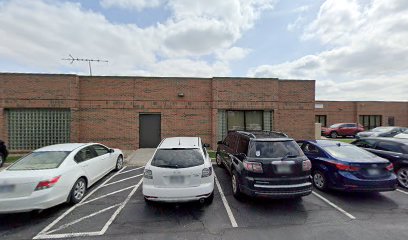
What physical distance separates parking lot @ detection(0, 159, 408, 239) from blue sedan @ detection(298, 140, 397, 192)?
413 mm

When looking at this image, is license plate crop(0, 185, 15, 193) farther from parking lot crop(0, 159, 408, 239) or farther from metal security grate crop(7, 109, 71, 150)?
metal security grate crop(7, 109, 71, 150)

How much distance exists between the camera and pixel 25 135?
1098cm

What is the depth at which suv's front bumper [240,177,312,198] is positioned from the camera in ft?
14.4

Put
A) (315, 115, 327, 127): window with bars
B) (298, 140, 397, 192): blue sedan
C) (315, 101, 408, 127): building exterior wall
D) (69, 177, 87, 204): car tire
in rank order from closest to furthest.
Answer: (69, 177, 87, 204): car tire < (298, 140, 397, 192): blue sedan < (315, 101, 408, 127): building exterior wall < (315, 115, 327, 127): window with bars

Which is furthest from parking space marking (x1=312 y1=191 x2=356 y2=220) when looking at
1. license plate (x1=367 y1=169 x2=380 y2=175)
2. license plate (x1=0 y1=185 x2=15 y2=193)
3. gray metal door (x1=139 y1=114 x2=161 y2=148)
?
gray metal door (x1=139 y1=114 x2=161 y2=148)

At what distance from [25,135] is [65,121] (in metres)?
2.21

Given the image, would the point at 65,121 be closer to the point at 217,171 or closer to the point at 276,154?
the point at 217,171

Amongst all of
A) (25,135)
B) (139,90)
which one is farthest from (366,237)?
(25,135)

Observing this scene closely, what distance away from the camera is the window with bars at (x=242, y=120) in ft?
41.1

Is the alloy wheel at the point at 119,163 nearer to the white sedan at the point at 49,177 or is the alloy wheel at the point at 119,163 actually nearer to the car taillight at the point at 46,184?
the white sedan at the point at 49,177

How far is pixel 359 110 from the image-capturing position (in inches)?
1019

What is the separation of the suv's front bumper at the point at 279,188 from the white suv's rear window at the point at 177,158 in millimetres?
1291

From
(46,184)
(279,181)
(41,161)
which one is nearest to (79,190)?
(46,184)

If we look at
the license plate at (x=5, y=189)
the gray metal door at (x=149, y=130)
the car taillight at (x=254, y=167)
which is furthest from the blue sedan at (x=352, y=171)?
the gray metal door at (x=149, y=130)
